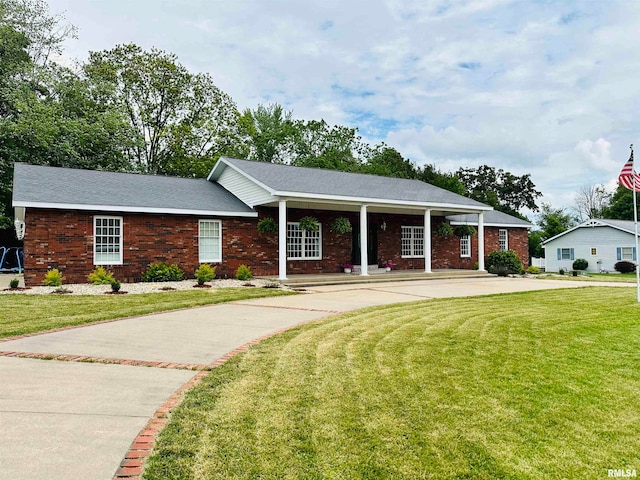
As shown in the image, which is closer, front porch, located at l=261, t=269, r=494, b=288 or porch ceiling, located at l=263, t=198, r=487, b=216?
front porch, located at l=261, t=269, r=494, b=288

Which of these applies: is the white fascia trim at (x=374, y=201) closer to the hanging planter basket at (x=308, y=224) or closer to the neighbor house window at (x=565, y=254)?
the hanging planter basket at (x=308, y=224)

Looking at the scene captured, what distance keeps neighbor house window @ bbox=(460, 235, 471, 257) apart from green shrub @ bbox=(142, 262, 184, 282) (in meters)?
15.2

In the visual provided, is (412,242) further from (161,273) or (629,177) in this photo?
(161,273)

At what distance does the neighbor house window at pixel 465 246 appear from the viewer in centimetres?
2442

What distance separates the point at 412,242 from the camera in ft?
73.4

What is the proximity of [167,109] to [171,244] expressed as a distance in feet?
68.4

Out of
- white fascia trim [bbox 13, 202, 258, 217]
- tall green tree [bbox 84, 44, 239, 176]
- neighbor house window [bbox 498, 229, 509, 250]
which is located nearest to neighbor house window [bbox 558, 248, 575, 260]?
neighbor house window [bbox 498, 229, 509, 250]

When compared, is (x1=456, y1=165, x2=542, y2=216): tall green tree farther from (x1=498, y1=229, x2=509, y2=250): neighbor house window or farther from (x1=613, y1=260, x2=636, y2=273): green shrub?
(x1=498, y1=229, x2=509, y2=250): neighbor house window

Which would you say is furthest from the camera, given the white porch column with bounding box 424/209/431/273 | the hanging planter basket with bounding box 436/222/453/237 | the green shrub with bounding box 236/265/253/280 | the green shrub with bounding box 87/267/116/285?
the hanging planter basket with bounding box 436/222/453/237

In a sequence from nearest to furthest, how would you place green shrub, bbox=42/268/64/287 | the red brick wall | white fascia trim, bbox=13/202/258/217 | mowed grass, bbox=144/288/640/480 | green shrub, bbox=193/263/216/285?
mowed grass, bbox=144/288/640/480 < green shrub, bbox=42/268/64/287 < white fascia trim, bbox=13/202/258/217 < the red brick wall < green shrub, bbox=193/263/216/285

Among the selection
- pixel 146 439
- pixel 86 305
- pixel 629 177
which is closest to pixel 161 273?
pixel 86 305

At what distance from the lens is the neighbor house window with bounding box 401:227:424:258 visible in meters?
22.0

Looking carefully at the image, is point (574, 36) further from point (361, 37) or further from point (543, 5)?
point (361, 37)

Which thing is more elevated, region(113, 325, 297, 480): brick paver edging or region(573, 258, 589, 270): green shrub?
region(573, 258, 589, 270): green shrub
